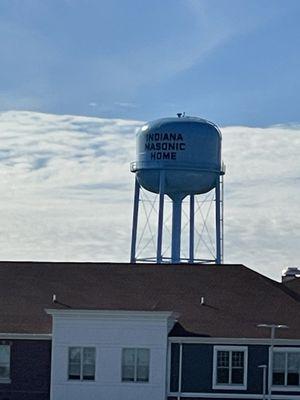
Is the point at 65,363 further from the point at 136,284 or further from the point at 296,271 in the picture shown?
the point at 296,271

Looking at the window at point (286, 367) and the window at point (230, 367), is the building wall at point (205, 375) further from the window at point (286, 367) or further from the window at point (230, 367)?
the window at point (286, 367)

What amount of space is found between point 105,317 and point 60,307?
251 cm

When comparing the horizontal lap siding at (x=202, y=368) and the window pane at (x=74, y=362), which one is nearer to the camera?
the horizontal lap siding at (x=202, y=368)

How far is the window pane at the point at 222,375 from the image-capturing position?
54531 mm

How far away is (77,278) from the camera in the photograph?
198 ft

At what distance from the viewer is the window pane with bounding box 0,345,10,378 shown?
55469 mm

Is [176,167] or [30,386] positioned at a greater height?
[176,167]

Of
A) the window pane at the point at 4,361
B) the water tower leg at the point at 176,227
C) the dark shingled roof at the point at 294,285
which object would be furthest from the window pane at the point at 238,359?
the water tower leg at the point at 176,227

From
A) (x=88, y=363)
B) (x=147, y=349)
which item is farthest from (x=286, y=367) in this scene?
(x=88, y=363)

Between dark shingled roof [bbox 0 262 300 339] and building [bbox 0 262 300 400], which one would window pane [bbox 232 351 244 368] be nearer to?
building [bbox 0 262 300 400]

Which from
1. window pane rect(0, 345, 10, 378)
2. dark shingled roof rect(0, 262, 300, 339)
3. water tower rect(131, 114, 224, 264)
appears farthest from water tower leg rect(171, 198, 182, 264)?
window pane rect(0, 345, 10, 378)

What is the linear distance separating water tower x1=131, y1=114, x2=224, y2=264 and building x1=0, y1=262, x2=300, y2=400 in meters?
22.8

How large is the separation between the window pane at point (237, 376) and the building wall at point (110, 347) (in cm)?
241

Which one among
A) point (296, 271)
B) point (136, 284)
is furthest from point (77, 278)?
point (296, 271)
